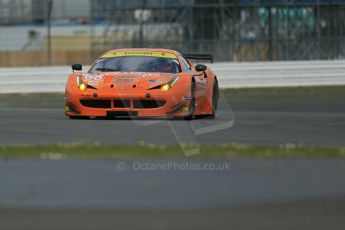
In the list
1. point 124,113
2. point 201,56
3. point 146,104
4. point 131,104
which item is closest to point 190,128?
point 146,104

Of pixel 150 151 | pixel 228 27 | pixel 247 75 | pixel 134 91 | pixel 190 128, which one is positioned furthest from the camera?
pixel 228 27

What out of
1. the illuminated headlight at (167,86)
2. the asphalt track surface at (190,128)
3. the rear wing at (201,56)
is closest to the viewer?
the asphalt track surface at (190,128)

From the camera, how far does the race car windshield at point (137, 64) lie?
14062mm

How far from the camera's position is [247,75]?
25.1m

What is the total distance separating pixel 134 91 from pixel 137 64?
3.54 feet

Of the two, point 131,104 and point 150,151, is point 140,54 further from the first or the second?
point 150,151

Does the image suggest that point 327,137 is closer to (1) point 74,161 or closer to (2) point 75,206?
(1) point 74,161

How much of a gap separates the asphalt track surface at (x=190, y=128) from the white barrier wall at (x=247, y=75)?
6.29 m

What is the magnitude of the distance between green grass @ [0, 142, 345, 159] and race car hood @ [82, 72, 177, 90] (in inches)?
149

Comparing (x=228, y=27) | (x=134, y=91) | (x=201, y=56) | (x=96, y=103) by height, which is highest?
(x=201, y=56)

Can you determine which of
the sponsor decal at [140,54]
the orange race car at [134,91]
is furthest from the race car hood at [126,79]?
the sponsor decal at [140,54]

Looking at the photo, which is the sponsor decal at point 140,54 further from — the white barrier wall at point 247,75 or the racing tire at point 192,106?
the white barrier wall at point 247,75

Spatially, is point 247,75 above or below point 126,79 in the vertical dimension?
below

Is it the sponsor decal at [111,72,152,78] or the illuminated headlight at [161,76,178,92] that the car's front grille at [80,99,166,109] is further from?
the sponsor decal at [111,72,152,78]
